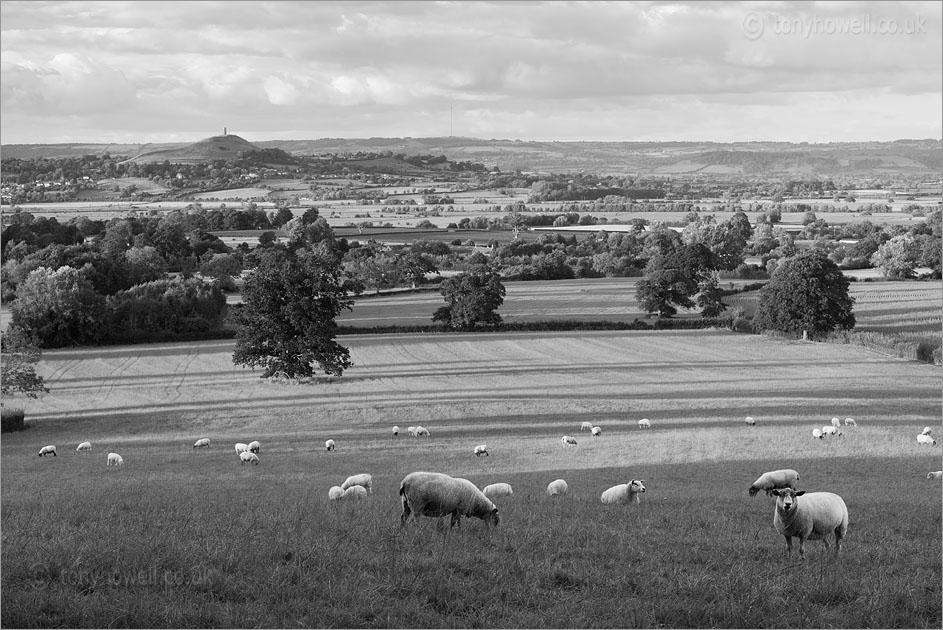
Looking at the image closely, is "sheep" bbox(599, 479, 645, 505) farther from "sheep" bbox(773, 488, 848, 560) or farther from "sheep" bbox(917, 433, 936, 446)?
"sheep" bbox(917, 433, 936, 446)

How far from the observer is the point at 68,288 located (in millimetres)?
75000

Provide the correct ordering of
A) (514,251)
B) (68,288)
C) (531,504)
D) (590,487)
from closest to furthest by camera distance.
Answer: (531,504)
(590,487)
(68,288)
(514,251)

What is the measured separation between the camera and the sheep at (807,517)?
39.8ft

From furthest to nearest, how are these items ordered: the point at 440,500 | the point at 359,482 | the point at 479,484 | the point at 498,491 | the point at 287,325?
the point at 287,325, the point at 479,484, the point at 359,482, the point at 498,491, the point at 440,500

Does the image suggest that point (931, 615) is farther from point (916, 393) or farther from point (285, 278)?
point (285, 278)

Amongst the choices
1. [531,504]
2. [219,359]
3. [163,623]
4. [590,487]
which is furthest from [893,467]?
[219,359]

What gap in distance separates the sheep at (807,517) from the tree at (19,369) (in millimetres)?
46582

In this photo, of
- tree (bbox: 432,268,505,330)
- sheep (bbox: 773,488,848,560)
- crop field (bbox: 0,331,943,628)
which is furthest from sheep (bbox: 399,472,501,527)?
tree (bbox: 432,268,505,330)

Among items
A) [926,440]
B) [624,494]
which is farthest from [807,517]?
[926,440]

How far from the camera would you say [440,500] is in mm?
13148

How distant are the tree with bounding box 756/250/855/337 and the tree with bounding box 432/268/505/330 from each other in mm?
24120

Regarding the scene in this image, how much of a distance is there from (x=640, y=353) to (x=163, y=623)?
2493 inches

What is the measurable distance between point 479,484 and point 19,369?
37.0 metres

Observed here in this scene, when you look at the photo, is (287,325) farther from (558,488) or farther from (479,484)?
(558,488)
